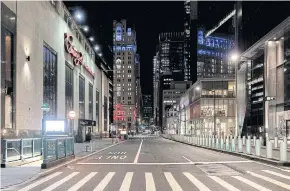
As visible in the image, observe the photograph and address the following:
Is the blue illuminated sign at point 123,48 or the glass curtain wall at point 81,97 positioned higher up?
the blue illuminated sign at point 123,48

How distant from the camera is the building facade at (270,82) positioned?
56094 mm

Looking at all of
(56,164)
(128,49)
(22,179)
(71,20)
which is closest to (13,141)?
(56,164)

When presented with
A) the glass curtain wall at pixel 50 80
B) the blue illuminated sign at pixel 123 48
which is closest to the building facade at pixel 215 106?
the glass curtain wall at pixel 50 80

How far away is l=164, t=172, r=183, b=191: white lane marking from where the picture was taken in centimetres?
1430

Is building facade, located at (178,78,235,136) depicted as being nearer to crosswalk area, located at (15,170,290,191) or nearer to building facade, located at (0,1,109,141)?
building facade, located at (0,1,109,141)

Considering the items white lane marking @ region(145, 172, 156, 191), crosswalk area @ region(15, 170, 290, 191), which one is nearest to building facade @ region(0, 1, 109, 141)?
crosswalk area @ region(15, 170, 290, 191)

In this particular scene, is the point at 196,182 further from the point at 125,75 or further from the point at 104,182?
the point at 125,75

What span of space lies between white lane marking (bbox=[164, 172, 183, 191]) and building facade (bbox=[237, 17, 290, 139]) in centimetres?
2699

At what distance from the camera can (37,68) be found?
40000 mm

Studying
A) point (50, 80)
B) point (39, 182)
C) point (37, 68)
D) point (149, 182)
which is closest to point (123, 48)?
point (50, 80)

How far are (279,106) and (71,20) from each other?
30731 mm

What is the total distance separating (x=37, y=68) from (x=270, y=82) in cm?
3586

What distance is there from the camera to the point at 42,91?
41.8 metres

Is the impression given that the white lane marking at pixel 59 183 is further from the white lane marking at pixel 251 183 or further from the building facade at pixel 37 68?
the white lane marking at pixel 251 183
